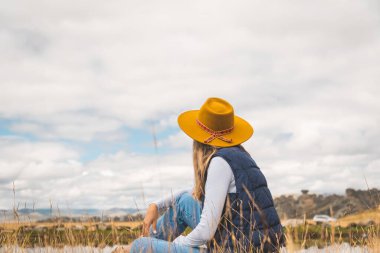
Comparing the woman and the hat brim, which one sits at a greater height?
the hat brim

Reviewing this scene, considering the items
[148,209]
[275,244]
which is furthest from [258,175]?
[148,209]

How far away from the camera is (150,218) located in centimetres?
363

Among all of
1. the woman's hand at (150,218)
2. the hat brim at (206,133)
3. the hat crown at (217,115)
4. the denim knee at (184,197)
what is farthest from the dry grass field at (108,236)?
the hat crown at (217,115)

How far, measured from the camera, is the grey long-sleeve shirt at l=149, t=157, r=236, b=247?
3.01 meters

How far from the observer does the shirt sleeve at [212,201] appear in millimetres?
3006

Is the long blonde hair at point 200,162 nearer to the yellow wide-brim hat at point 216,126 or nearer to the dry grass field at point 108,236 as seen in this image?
the yellow wide-brim hat at point 216,126

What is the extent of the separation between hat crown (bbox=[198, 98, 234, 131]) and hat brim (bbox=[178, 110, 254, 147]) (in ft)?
0.20

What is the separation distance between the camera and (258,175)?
3193mm

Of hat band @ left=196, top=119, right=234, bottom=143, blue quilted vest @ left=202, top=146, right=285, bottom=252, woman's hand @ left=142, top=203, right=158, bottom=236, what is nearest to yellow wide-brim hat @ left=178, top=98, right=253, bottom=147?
hat band @ left=196, top=119, right=234, bottom=143

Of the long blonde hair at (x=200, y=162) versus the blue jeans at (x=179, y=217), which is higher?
the long blonde hair at (x=200, y=162)

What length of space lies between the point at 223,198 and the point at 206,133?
1.83 feet

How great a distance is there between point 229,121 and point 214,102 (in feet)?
0.63

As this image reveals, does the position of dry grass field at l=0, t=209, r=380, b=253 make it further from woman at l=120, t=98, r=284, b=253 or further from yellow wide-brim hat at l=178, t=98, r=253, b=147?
yellow wide-brim hat at l=178, t=98, r=253, b=147

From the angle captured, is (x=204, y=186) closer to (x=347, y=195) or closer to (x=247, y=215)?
(x=247, y=215)
